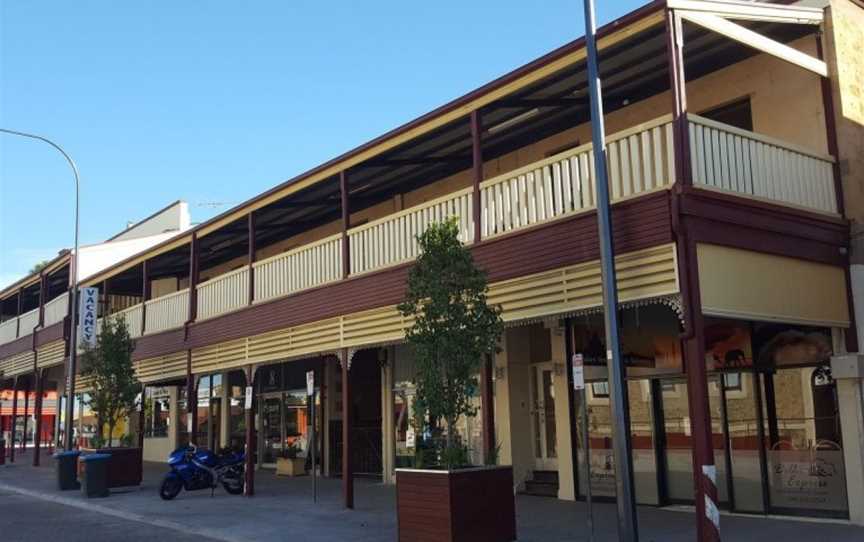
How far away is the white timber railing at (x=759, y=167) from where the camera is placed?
10047mm

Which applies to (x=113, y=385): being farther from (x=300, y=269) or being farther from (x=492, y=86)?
(x=492, y=86)

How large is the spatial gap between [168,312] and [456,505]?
14.3 metres

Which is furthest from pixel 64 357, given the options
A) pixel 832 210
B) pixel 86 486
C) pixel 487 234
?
pixel 832 210

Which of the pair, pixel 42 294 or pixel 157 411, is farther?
pixel 157 411

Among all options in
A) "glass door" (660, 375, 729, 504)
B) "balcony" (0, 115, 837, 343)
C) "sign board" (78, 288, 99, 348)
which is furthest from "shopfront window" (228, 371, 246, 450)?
"glass door" (660, 375, 729, 504)

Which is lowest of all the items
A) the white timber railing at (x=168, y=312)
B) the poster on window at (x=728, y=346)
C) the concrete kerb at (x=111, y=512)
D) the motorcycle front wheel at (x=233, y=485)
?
the concrete kerb at (x=111, y=512)

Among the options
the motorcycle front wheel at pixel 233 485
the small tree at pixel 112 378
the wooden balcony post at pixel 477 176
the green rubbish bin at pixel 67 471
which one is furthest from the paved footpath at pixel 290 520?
the wooden balcony post at pixel 477 176

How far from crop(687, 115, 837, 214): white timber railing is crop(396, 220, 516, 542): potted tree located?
310 cm

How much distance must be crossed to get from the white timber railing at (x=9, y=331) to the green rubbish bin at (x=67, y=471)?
46.1 feet

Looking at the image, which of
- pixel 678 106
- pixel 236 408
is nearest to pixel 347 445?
pixel 678 106

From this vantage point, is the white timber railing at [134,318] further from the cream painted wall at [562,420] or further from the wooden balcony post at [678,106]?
the wooden balcony post at [678,106]

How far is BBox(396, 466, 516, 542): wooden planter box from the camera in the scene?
9969 millimetres

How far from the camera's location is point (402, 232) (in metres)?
14.2

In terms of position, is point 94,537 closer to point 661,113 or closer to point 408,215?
point 408,215
